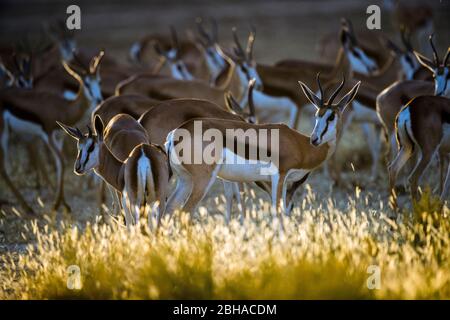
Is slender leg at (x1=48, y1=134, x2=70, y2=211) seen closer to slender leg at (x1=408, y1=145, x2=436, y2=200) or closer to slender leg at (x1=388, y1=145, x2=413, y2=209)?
slender leg at (x1=388, y1=145, x2=413, y2=209)

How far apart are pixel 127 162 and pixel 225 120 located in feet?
3.11

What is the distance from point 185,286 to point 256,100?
6.58 m

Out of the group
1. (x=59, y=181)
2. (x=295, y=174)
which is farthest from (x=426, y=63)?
(x=59, y=181)

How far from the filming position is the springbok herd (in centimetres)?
819

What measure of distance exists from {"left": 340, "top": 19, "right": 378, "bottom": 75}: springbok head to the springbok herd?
16mm

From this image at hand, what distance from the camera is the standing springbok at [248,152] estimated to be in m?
8.12

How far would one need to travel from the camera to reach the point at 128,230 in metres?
7.95

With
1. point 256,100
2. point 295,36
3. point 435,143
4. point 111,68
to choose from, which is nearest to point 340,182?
point 256,100

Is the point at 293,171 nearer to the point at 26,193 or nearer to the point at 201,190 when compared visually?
the point at 201,190

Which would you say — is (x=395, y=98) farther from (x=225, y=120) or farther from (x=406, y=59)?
(x=406, y=59)

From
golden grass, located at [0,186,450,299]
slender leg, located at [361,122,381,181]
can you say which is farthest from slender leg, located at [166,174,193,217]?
slender leg, located at [361,122,381,181]

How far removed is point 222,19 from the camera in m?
33.4

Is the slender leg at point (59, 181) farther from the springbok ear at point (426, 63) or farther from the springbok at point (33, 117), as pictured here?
the springbok ear at point (426, 63)

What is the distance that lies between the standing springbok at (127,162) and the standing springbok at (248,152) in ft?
0.62
